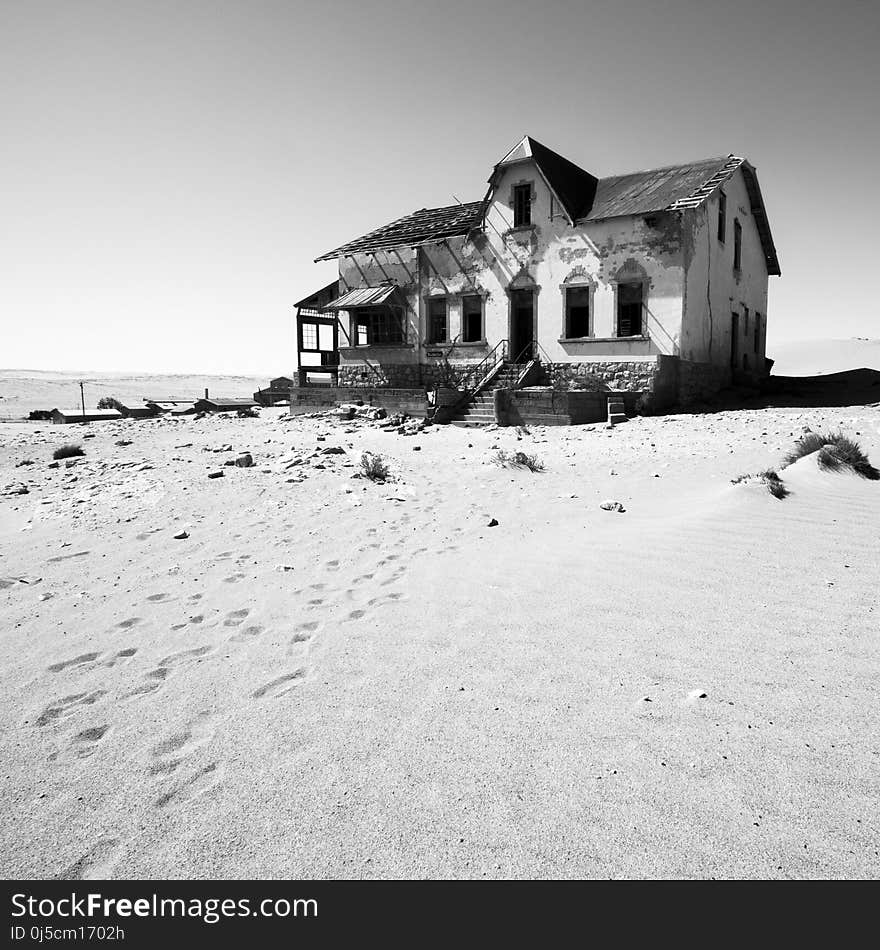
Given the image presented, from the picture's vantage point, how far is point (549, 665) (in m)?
3.55

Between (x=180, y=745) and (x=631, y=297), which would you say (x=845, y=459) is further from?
(x=631, y=297)

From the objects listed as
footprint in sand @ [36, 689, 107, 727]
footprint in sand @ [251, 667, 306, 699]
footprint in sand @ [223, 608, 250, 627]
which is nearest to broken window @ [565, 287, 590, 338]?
footprint in sand @ [223, 608, 250, 627]

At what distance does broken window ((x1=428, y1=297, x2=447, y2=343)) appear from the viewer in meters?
22.2

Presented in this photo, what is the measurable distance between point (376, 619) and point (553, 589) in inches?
52.9

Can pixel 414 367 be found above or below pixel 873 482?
above

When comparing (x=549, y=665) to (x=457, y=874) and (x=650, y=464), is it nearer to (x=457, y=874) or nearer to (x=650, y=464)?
(x=457, y=874)

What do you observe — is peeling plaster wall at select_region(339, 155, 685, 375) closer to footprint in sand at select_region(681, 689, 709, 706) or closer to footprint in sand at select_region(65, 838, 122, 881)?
footprint in sand at select_region(681, 689, 709, 706)

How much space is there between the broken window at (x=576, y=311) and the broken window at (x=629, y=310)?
105 centimetres

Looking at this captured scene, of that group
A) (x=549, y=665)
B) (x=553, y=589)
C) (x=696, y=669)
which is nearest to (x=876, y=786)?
(x=696, y=669)

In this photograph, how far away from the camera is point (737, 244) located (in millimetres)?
20750

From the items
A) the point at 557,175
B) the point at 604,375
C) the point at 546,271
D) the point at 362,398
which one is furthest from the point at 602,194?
the point at 362,398

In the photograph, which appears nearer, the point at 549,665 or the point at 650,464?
the point at 549,665

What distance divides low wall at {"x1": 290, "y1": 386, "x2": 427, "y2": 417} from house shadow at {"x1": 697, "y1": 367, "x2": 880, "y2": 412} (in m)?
8.01

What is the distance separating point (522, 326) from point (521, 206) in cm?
376
